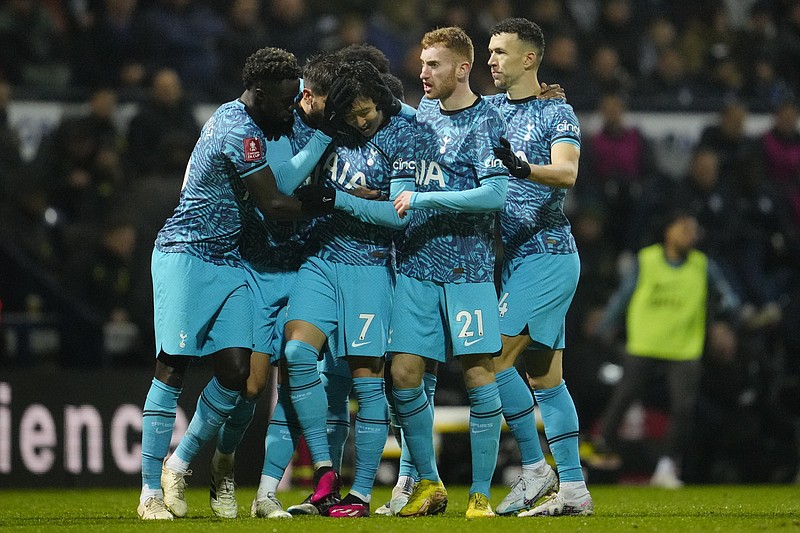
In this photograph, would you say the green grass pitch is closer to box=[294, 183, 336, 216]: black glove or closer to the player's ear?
box=[294, 183, 336, 216]: black glove

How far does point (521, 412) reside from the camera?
713 centimetres

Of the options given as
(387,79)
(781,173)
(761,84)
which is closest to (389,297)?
(387,79)

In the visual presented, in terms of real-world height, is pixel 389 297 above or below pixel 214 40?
below

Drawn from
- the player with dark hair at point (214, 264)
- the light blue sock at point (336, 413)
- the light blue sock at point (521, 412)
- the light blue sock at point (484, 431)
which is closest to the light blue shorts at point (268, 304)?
the player with dark hair at point (214, 264)

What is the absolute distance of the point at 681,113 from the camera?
13758mm

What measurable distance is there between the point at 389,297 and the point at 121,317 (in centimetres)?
460

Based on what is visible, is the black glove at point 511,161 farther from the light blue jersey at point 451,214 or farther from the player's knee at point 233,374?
the player's knee at point 233,374

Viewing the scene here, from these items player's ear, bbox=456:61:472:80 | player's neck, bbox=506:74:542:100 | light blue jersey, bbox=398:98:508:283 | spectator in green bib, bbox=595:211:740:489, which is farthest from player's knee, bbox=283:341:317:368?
spectator in green bib, bbox=595:211:740:489

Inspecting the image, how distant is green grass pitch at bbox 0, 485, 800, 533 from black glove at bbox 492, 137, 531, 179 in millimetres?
1656

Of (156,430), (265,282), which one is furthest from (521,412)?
(156,430)

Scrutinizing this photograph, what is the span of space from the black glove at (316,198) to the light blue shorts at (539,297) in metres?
1.10

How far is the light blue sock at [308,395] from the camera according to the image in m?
6.72

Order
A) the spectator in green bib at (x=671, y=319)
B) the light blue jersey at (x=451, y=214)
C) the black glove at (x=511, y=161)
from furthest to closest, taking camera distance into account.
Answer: the spectator in green bib at (x=671, y=319) < the light blue jersey at (x=451, y=214) < the black glove at (x=511, y=161)

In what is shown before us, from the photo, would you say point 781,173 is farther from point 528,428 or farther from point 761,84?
point 528,428
